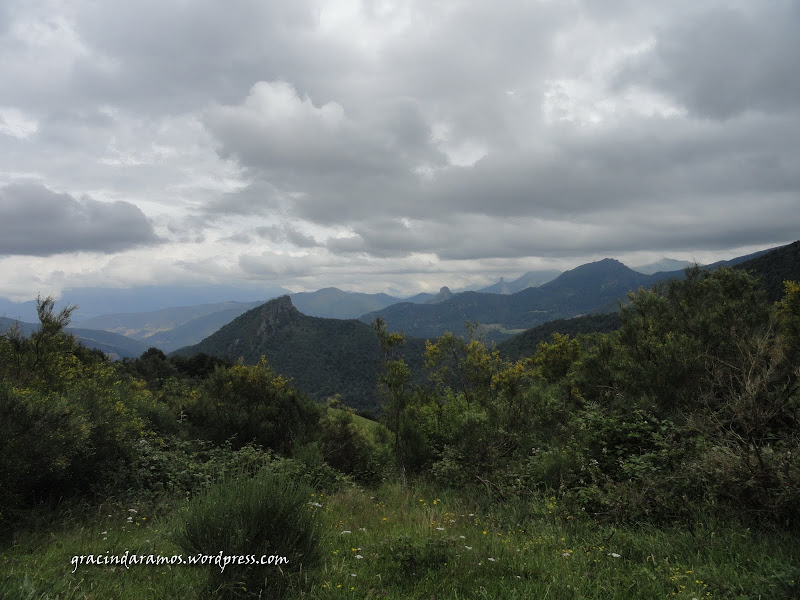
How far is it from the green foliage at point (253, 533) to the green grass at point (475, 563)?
230 mm

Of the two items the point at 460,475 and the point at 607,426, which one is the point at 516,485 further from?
the point at 607,426

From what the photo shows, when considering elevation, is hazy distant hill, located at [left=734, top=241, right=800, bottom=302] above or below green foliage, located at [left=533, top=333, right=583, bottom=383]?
above

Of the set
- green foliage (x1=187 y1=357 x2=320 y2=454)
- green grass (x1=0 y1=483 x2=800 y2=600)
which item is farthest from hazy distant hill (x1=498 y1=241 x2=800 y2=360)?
green grass (x1=0 y1=483 x2=800 y2=600)

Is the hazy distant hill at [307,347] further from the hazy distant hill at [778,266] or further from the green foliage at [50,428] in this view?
the green foliage at [50,428]

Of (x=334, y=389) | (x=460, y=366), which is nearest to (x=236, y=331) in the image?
(x=334, y=389)

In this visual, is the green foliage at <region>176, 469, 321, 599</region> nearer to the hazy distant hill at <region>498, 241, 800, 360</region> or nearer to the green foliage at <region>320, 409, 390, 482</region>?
the green foliage at <region>320, 409, 390, 482</region>

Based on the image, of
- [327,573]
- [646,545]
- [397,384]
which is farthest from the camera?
[397,384]

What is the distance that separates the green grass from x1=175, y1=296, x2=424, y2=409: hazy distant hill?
95.9 meters

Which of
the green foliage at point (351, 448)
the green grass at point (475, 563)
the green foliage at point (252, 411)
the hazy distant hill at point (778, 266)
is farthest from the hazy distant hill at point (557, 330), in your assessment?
the green grass at point (475, 563)

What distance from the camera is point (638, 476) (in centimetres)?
589

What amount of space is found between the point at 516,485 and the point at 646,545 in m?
2.95

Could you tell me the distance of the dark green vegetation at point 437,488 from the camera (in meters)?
3.74

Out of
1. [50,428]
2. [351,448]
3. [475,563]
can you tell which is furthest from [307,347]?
[475,563]

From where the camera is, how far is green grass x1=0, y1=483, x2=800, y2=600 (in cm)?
356
